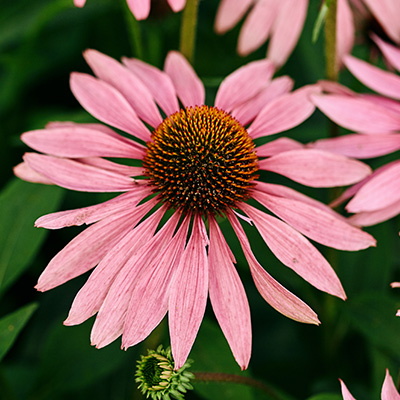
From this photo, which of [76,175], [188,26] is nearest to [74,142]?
[76,175]

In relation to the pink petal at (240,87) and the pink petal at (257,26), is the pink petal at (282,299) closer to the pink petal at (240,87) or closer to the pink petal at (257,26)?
the pink petal at (240,87)

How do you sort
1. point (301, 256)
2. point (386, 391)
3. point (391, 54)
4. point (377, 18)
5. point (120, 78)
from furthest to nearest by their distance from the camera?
point (377, 18)
point (391, 54)
point (120, 78)
point (301, 256)
point (386, 391)

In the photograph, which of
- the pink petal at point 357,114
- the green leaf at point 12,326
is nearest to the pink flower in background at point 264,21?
the pink petal at point 357,114

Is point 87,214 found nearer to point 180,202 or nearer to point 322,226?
point 180,202

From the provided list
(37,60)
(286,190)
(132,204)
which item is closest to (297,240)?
(286,190)

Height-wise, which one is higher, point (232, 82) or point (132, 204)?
point (232, 82)

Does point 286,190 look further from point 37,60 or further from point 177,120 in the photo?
point 37,60
